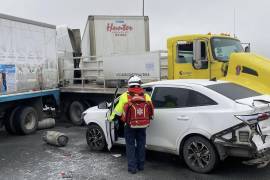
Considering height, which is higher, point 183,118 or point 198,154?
point 183,118

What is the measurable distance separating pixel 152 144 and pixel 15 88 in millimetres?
5304

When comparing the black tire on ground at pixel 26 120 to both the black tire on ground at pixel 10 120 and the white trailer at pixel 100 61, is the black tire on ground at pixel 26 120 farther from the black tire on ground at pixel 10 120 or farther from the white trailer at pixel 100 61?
the white trailer at pixel 100 61

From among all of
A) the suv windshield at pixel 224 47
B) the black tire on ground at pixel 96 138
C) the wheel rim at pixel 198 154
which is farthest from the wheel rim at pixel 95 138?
the suv windshield at pixel 224 47

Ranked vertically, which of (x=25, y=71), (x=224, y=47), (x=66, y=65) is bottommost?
(x=25, y=71)

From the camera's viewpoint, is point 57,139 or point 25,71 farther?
point 25,71

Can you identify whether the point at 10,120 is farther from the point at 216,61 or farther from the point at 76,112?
the point at 216,61

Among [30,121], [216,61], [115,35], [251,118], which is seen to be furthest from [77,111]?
[251,118]

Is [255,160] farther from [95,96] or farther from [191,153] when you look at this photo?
[95,96]

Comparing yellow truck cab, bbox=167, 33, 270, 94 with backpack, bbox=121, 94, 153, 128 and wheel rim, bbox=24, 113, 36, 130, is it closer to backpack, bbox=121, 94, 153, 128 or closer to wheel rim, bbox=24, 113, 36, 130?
backpack, bbox=121, 94, 153, 128

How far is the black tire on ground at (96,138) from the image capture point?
8719 mm

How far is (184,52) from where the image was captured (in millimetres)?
10555

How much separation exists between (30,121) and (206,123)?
22.9ft

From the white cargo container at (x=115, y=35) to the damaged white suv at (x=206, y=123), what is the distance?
21.0 ft

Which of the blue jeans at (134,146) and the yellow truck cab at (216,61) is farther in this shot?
the yellow truck cab at (216,61)
